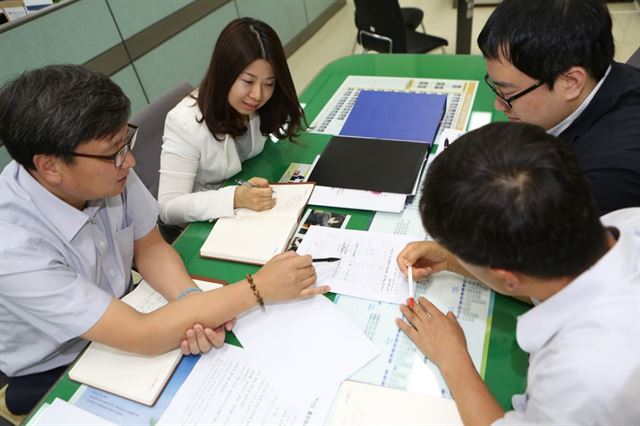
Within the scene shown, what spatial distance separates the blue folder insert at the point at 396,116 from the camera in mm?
1480

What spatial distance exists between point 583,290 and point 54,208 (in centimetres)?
102

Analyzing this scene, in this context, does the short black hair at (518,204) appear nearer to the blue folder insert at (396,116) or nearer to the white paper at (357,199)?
the white paper at (357,199)

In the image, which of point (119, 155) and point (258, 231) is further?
point (258, 231)

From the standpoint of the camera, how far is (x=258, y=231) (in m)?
1.17

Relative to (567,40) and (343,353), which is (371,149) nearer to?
(567,40)

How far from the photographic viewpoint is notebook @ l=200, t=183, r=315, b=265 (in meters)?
1.12

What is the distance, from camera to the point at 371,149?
1.42 meters

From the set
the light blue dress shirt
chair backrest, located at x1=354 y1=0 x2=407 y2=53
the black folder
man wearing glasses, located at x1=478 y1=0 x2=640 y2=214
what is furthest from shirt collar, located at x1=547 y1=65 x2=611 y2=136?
chair backrest, located at x1=354 y1=0 x2=407 y2=53

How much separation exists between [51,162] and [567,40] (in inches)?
46.1

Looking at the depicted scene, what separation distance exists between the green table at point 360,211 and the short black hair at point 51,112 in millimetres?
451

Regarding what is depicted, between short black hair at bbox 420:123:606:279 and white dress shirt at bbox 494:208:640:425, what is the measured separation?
33mm

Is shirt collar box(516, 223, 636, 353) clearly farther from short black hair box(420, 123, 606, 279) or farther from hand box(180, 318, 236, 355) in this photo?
hand box(180, 318, 236, 355)

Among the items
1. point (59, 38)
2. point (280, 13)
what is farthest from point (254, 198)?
point (280, 13)

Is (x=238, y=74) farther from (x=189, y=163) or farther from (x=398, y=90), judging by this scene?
(x=398, y=90)
